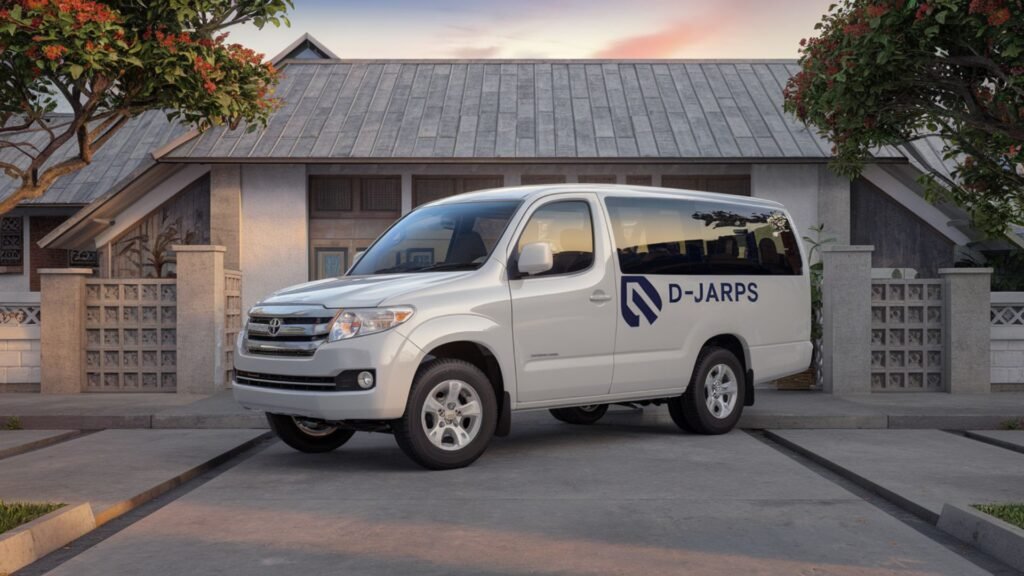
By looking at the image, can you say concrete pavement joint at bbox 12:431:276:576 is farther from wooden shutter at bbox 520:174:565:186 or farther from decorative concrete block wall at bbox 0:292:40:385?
wooden shutter at bbox 520:174:565:186

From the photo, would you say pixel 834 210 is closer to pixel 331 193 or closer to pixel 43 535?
pixel 331 193

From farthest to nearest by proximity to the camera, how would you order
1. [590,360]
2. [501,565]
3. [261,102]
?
[261,102]
[590,360]
[501,565]

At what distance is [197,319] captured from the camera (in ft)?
47.8

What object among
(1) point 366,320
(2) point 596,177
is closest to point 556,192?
(1) point 366,320

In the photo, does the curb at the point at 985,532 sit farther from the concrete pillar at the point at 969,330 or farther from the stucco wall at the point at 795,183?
the stucco wall at the point at 795,183

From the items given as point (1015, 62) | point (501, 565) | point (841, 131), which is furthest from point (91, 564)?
point (841, 131)

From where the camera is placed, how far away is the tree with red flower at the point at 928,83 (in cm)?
995

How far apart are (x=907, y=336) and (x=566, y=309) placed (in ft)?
23.7

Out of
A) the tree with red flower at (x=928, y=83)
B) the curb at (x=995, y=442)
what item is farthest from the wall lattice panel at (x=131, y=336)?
the curb at (x=995, y=442)

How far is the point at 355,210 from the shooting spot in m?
19.9

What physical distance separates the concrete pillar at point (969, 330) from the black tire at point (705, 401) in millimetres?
4858

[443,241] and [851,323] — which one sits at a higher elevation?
[443,241]

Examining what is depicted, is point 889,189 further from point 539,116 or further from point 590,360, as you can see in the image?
point 590,360

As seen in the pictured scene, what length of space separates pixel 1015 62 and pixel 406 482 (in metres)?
6.65
